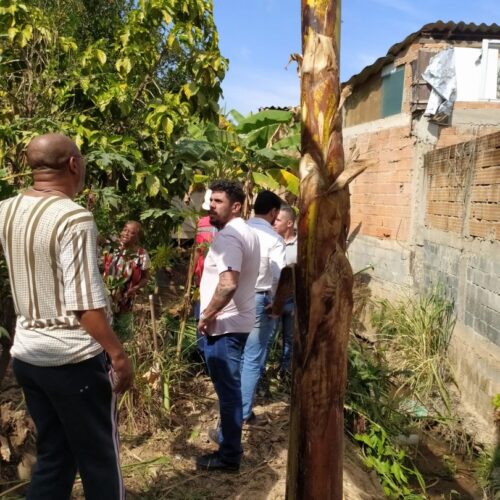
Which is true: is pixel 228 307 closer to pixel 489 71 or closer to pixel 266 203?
pixel 266 203

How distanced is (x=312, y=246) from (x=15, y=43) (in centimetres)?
376

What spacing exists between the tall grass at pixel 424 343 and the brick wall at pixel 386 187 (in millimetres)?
1583

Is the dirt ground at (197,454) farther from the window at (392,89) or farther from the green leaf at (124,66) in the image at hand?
the window at (392,89)

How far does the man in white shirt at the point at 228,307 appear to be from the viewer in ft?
11.4

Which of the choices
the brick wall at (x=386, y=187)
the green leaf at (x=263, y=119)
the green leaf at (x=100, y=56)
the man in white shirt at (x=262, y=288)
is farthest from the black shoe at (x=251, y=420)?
the green leaf at (x=263, y=119)

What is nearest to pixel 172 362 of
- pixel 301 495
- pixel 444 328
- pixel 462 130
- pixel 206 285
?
pixel 206 285

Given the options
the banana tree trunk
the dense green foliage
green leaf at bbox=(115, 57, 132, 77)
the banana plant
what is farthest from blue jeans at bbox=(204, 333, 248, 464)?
green leaf at bbox=(115, 57, 132, 77)

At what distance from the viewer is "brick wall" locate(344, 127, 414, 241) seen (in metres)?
8.54

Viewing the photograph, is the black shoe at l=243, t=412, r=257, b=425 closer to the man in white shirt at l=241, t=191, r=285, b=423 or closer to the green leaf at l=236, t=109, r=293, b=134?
the man in white shirt at l=241, t=191, r=285, b=423

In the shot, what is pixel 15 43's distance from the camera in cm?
478

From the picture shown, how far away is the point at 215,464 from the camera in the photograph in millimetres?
3734

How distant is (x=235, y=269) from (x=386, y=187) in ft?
20.4

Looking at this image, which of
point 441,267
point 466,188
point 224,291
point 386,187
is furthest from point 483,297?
point 386,187

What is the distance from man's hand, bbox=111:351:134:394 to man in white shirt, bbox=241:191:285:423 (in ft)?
6.61
